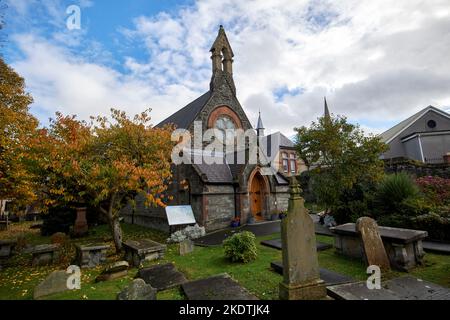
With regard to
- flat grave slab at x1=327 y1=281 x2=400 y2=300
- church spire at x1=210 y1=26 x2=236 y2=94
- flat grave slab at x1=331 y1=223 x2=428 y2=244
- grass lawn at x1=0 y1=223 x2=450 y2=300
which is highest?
church spire at x1=210 y1=26 x2=236 y2=94

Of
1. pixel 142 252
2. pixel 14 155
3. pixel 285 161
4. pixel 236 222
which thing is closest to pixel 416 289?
pixel 142 252

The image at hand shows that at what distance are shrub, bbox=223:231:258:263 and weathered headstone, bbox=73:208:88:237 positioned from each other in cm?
1362

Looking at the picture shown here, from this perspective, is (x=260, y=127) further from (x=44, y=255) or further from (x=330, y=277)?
(x=330, y=277)

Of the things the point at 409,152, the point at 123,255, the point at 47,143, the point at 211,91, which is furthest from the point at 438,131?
the point at 47,143

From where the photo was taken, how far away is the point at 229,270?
702cm

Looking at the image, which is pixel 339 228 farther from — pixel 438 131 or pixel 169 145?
pixel 438 131

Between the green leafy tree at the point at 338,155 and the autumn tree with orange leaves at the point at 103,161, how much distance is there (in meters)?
8.86

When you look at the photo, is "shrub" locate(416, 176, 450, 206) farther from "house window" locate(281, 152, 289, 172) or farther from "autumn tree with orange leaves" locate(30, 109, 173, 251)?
"house window" locate(281, 152, 289, 172)

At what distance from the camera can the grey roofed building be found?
25.3 meters

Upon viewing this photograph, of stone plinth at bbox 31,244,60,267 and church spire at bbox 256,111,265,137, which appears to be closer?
stone plinth at bbox 31,244,60,267

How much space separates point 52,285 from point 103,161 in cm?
524

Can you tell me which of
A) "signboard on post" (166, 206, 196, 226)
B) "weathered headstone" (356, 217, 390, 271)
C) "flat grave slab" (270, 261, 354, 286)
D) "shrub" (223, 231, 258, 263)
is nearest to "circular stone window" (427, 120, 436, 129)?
"weathered headstone" (356, 217, 390, 271)
